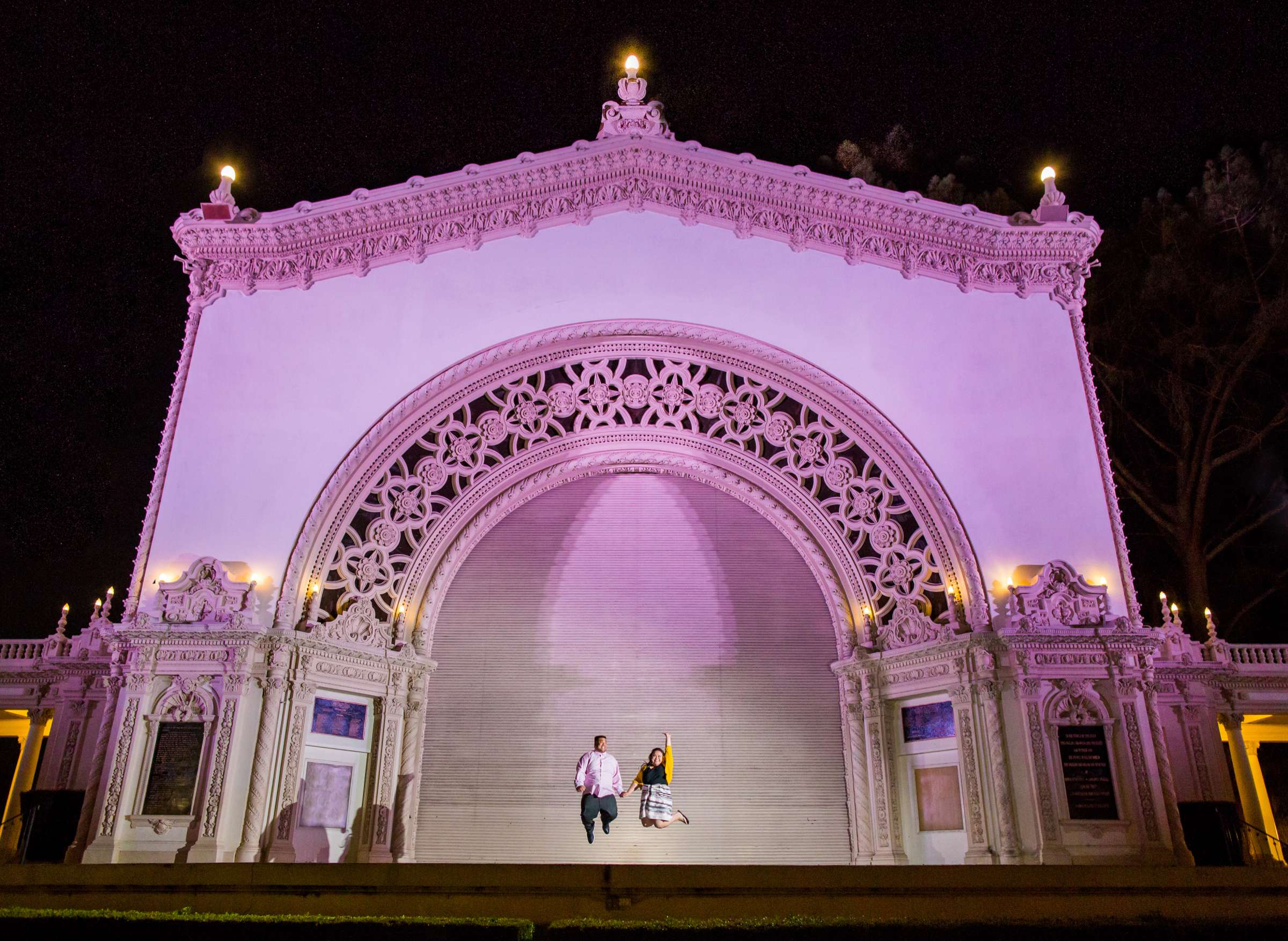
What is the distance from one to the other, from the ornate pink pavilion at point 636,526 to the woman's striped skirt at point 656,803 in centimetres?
259

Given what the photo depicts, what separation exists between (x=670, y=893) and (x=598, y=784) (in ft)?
12.6

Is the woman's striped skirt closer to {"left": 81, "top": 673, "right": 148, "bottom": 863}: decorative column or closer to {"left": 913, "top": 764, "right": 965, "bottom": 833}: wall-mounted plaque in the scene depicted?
{"left": 913, "top": 764, "right": 965, "bottom": 833}: wall-mounted plaque

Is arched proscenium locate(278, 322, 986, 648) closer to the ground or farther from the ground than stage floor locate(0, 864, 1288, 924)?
farther from the ground

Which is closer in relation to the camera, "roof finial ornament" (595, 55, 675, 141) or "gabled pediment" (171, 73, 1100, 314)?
"gabled pediment" (171, 73, 1100, 314)

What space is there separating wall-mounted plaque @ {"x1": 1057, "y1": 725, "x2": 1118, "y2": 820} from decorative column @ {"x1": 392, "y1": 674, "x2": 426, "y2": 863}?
851cm

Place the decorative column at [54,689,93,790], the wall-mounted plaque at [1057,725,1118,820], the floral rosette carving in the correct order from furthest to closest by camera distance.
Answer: the decorative column at [54,689,93,790] → the floral rosette carving → the wall-mounted plaque at [1057,725,1118,820]

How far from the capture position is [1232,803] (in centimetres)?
1151

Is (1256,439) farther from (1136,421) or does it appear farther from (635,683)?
(635,683)

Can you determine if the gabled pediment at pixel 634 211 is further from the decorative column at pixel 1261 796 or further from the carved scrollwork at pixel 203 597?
the decorative column at pixel 1261 796

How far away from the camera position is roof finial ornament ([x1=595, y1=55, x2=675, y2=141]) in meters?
14.6

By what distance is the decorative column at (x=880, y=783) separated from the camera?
12.6m

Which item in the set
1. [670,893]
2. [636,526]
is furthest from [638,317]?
[670,893]

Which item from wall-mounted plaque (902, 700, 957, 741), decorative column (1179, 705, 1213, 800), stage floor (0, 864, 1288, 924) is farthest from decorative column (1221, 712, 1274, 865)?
stage floor (0, 864, 1288, 924)

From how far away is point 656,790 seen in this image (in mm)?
11031
